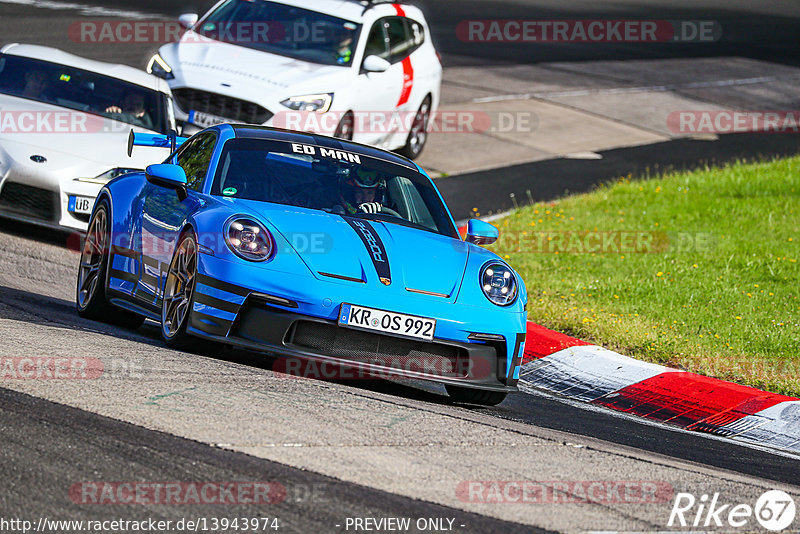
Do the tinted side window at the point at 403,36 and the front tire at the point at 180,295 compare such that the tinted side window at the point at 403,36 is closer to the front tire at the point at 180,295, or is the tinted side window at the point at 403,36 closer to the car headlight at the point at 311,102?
the car headlight at the point at 311,102

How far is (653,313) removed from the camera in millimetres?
9656

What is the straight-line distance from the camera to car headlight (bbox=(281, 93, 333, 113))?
518 inches

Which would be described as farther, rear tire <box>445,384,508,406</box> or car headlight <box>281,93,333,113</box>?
car headlight <box>281,93,333,113</box>

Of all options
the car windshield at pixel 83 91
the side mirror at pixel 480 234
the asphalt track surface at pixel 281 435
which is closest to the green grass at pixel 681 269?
the asphalt track surface at pixel 281 435

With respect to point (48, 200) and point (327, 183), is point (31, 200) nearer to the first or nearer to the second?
point (48, 200)

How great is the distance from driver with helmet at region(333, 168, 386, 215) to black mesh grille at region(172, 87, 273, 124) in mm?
5548

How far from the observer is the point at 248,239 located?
642 cm

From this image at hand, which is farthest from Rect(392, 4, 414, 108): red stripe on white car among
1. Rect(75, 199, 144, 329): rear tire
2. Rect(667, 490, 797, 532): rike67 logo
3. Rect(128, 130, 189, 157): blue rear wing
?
Rect(667, 490, 797, 532): rike67 logo

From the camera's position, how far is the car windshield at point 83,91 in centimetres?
1150

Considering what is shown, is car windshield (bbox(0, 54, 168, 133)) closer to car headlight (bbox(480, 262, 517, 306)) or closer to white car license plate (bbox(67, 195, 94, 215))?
white car license plate (bbox(67, 195, 94, 215))

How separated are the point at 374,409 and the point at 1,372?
1699 millimetres

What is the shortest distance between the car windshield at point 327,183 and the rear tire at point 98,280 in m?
1.12

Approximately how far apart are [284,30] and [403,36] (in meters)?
1.98

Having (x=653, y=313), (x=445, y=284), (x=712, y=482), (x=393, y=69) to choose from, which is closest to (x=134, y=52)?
(x=393, y=69)
